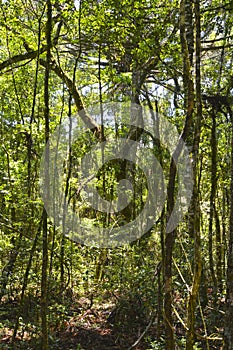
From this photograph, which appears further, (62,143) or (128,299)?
(62,143)

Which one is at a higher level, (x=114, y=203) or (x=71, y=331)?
(x=114, y=203)

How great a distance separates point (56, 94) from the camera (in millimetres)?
11797

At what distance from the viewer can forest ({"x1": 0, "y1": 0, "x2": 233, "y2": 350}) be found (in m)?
4.50

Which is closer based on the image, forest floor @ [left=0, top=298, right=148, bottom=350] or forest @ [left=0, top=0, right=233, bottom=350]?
forest @ [left=0, top=0, right=233, bottom=350]

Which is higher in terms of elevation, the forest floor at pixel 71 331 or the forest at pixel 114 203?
the forest at pixel 114 203

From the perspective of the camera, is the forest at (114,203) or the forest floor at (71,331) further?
the forest floor at (71,331)

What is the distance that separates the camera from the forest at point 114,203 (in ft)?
14.8

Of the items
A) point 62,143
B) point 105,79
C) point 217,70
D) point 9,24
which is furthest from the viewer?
point 62,143

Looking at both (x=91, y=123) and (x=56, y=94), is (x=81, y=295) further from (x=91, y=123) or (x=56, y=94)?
(x=56, y=94)

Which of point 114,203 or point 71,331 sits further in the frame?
point 114,203

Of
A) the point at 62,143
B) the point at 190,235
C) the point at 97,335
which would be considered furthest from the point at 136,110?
the point at 97,335

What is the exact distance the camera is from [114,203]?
11.2 metres

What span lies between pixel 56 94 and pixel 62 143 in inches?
58.1

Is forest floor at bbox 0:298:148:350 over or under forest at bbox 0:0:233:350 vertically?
under
